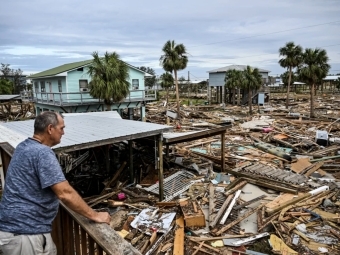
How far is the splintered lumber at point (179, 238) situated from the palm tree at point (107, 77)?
14158mm

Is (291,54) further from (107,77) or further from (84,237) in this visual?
(84,237)

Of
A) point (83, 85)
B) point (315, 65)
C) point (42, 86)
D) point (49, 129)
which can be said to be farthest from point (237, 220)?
point (42, 86)

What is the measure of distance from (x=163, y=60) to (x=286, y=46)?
18.2 m

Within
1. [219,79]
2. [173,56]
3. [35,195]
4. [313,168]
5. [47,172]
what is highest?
[173,56]

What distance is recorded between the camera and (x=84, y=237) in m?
2.20

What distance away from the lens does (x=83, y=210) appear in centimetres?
205

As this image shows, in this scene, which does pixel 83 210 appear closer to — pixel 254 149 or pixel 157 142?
pixel 157 142

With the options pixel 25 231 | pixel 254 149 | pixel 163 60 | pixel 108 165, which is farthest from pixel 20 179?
pixel 163 60

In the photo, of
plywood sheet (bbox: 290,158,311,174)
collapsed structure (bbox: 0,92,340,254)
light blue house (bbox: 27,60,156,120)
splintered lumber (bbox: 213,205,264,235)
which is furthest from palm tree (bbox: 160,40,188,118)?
splintered lumber (bbox: 213,205,264,235)

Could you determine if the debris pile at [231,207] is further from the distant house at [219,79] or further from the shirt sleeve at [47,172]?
the distant house at [219,79]

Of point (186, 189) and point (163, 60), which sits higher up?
point (163, 60)

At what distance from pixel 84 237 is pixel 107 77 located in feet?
63.0

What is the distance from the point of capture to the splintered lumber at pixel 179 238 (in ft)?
22.5

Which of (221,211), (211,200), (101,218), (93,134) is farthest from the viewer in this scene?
(211,200)
